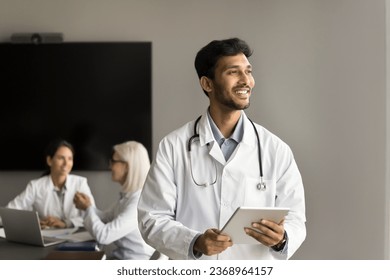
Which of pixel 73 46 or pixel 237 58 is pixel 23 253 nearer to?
pixel 73 46

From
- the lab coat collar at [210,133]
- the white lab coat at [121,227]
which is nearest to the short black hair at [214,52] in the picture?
the lab coat collar at [210,133]

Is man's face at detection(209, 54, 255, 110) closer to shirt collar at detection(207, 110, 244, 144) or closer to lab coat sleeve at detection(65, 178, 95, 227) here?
shirt collar at detection(207, 110, 244, 144)

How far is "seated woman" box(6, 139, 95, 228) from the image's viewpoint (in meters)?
1.95

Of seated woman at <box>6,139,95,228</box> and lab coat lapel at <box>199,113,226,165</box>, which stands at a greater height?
lab coat lapel at <box>199,113,226,165</box>

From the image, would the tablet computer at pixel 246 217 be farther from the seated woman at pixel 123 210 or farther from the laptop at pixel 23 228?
the laptop at pixel 23 228

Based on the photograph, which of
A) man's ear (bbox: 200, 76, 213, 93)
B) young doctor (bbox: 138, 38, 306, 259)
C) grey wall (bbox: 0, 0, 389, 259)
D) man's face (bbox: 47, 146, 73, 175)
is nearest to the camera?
young doctor (bbox: 138, 38, 306, 259)

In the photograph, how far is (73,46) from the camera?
6.28 ft

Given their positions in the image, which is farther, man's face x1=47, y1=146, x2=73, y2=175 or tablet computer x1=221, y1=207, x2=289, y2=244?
man's face x1=47, y1=146, x2=73, y2=175

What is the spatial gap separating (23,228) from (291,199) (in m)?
0.89

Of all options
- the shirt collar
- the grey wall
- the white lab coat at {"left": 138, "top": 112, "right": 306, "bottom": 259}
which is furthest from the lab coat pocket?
the grey wall

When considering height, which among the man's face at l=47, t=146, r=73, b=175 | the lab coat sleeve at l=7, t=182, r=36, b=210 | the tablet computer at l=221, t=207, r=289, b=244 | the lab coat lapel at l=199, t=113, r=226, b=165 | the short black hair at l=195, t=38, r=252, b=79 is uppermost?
the short black hair at l=195, t=38, r=252, b=79

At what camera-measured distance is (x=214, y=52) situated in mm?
1673
